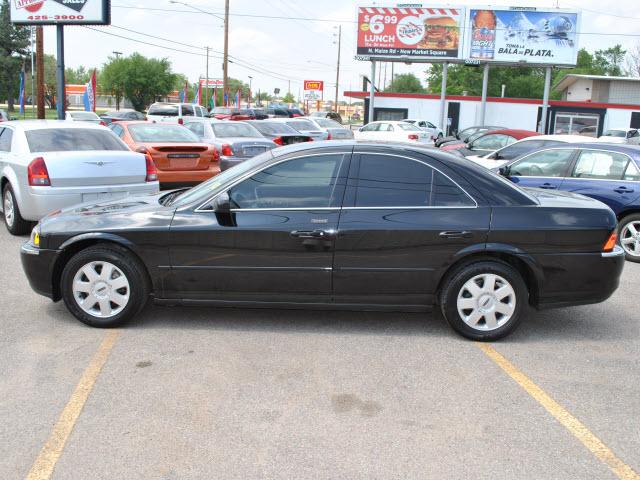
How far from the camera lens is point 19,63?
76.9 metres

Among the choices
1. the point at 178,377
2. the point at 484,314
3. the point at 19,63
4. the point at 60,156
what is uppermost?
the point at 19,63

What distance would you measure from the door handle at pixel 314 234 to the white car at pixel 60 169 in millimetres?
4481

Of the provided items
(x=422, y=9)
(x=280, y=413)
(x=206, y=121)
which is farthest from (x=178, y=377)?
(x=422, y=9)

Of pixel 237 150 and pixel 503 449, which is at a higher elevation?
pixel 237 150

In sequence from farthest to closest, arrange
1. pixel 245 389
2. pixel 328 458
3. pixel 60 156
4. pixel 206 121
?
1. pixel 206 121
2. pixel 60 156
3. pixel 245 389
4. pixel 328 458

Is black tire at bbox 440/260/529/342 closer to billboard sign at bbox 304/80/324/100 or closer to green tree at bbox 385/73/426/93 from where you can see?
billboard sign at bbox 304/80/324/100

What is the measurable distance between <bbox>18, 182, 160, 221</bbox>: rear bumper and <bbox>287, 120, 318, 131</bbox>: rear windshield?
52.1ft

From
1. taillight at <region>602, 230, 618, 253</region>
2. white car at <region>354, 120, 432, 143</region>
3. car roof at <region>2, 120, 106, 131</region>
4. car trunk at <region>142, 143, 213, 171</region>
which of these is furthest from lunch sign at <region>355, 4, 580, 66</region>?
taillight at <region>602, 230, 618, 253</region>

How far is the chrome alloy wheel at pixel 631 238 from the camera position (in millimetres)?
8531

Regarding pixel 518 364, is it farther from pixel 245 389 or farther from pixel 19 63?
pixel 19 63

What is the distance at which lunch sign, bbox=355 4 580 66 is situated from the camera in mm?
38969

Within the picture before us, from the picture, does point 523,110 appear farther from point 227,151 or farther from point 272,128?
point 227,151

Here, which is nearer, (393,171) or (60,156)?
(393,171)

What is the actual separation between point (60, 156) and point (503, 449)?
23.1ft
